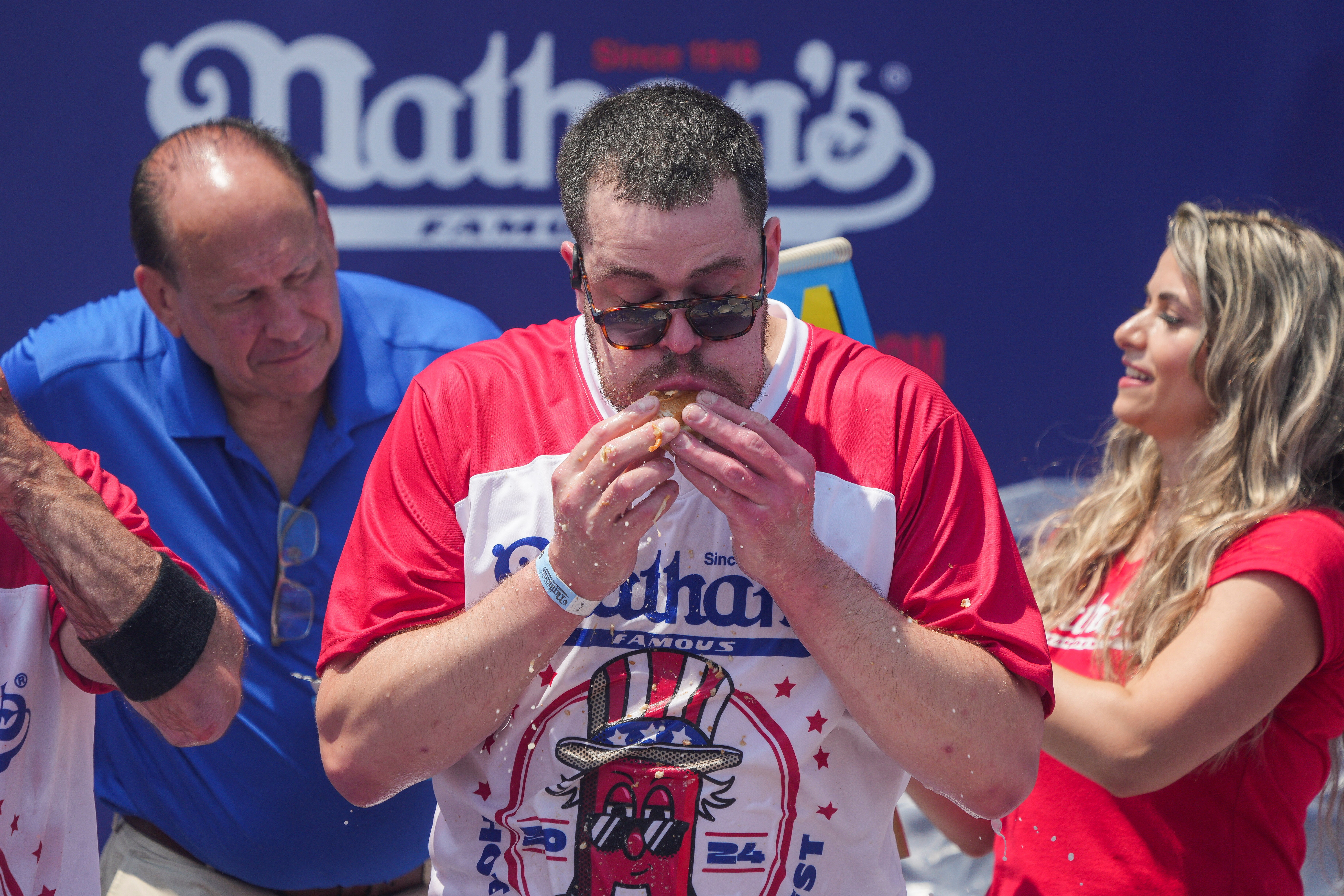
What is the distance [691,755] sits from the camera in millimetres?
1663

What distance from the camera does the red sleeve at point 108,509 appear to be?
5.72 ft

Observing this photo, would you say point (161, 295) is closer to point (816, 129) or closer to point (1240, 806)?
point (816, 129)

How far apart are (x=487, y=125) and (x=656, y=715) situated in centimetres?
217

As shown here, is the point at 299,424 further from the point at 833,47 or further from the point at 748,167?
the point at 833,47

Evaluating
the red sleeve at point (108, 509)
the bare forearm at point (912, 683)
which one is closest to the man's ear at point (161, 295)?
the red sleeve at point (108, 509)

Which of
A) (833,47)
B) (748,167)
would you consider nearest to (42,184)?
(833,47)

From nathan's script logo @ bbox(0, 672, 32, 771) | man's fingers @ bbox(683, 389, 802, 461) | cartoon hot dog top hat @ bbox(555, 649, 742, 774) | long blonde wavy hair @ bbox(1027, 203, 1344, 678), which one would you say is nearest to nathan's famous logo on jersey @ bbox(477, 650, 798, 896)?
cartoon hot dog top hat @ bbox(555, 649, 742, 774)

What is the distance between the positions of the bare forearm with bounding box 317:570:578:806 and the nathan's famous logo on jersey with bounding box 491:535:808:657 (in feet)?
0.31

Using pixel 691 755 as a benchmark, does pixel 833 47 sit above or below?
above

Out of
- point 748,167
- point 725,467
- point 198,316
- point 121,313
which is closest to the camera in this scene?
point 725,467

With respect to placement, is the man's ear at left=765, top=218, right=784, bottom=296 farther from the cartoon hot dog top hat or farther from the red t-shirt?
the red t-shirt

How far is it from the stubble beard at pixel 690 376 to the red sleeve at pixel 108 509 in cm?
73

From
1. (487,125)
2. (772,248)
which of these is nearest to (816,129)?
(487,125)

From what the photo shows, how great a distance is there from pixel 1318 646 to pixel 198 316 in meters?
2.35
